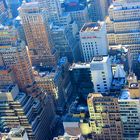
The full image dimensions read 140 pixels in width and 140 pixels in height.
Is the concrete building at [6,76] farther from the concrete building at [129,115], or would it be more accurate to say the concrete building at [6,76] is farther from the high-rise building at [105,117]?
the concrete building at [129,115]

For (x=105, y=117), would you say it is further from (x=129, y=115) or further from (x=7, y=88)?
(x=7, y=88)

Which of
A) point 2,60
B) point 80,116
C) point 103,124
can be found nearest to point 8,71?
point 2,60

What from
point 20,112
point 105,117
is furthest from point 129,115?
point 20,112

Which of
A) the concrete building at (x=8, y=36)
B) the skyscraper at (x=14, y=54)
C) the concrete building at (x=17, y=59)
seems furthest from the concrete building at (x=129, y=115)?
the concrete building at (x=8, y=36)

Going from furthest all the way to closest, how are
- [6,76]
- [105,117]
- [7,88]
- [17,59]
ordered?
[6,76], [17,59], [7,88], [105,117]

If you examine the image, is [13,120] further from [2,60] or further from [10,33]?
[10,33]

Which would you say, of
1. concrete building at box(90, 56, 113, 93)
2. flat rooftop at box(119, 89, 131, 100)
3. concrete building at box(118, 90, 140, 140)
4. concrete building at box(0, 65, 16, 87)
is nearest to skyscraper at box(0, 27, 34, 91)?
concrete building at box(0, 65, 16, 87)

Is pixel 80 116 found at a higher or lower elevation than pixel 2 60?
lower
